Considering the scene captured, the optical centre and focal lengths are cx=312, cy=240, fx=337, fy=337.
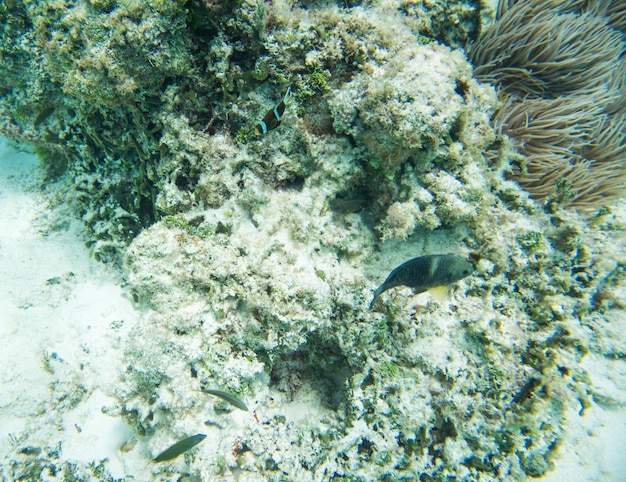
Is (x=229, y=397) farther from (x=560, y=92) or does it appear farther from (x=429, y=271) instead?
(x=560, y=92)

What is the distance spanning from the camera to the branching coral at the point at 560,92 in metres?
3.69

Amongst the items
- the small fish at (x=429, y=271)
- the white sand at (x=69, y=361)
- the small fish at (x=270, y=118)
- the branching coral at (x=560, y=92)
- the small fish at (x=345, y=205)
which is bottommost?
the white sand at (x=69, y=361)

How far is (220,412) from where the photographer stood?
9.61 feet

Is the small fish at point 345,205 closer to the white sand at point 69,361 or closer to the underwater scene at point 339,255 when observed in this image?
the underwater scene at point 339,255

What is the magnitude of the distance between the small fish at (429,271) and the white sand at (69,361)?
7.28 feet

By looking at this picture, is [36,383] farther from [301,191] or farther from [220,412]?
[301,191]

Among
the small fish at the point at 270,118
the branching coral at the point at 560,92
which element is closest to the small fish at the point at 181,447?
the small fish at the point at 270,118

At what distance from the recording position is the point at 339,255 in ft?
10.4

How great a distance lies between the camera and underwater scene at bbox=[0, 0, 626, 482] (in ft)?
9.30

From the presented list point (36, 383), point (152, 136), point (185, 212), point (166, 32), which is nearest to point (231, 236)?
point (185, 212)

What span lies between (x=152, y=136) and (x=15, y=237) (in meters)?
2.61

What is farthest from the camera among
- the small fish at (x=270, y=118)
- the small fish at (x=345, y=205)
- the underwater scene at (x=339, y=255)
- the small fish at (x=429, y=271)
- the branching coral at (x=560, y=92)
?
the branching coral at (x=560, y=92)

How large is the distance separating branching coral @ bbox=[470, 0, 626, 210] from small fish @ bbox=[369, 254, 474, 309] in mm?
1906

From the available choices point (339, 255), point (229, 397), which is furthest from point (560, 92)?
point (229, 397)
